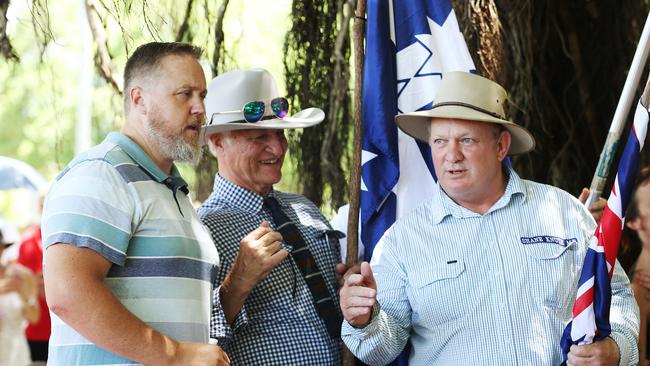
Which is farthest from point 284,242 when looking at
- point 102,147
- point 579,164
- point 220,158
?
point 579,164

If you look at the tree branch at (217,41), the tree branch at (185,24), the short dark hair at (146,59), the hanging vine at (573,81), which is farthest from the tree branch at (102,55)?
the hanging vine at (573,81)

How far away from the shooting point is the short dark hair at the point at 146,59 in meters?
2.88

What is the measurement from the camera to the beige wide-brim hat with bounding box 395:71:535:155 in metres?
3.48

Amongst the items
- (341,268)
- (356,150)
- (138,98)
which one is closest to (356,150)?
(356,150)

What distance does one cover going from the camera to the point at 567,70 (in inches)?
220

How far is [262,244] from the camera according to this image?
10.7 ft

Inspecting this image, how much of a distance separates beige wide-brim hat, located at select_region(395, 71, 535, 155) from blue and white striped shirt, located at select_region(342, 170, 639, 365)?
25 centimetres

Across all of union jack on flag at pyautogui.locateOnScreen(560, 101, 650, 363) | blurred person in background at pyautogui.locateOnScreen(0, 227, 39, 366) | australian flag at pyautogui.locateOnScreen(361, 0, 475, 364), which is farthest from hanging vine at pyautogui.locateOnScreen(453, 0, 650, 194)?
blurred person in background at pyautogui.locateOnScreen(0, 227, 39, 366)

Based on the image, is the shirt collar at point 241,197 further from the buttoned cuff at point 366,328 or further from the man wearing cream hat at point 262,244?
the buttoned cuff at point 366,328

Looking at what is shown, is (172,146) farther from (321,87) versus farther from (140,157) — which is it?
(321,87)

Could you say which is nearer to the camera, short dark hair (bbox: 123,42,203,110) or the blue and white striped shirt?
short dark hair (bbox: 123,42,203,110)

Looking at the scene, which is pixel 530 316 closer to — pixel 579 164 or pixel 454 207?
pixel 454 207

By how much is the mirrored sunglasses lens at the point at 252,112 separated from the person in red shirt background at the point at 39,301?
8.71 feet

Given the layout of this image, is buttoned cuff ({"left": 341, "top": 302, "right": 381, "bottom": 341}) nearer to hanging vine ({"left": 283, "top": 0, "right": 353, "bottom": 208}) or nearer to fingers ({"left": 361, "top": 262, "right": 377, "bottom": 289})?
fingers ({"left": 361, "top": 262, "right": 377, "bottom": 289})
